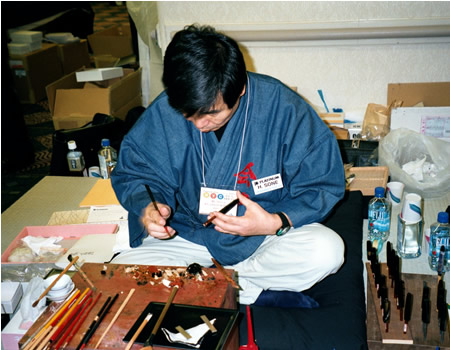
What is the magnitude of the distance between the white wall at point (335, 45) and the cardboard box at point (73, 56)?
245cm

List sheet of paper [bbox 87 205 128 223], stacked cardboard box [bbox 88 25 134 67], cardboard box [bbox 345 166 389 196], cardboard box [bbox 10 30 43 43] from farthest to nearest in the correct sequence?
stacked cardboard box [bbox 88 25 134 67] → cardboard box [bbox 10 30 43 43] → cardboard box [bbox 345 166 389 196] → sheet of paper [bbox 87 205 128 223]

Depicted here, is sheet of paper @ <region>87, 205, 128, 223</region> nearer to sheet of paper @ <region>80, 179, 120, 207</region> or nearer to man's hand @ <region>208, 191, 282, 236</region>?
sheet of paper @ <region>80, 179, 120, 207</region>

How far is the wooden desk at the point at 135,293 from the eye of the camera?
1.16 metres

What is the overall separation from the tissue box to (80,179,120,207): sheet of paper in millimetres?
630

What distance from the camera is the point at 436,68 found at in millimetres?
2711

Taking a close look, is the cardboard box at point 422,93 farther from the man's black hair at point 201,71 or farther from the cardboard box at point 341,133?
the man's black hair at point 201,71

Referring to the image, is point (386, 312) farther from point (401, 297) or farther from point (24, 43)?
point (24, 43)

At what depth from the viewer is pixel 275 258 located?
1.57m

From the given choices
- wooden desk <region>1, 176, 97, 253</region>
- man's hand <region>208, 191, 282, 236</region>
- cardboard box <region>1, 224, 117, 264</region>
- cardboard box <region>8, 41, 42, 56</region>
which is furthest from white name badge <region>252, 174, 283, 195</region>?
cardboard box <region>8, 41, 42, 56</region>

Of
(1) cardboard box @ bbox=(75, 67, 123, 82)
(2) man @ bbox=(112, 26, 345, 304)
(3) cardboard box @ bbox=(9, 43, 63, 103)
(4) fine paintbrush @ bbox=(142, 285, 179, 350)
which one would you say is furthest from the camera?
(3) cardboard box @ bbox=(9, 43, 63, 103)

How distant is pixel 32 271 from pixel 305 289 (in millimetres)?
992

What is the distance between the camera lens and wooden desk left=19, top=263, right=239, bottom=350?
1.16 meters

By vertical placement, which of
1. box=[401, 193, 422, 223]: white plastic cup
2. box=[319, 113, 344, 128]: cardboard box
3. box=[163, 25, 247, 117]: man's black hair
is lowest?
box=[401, 193, 422, 223]: white plastic cup

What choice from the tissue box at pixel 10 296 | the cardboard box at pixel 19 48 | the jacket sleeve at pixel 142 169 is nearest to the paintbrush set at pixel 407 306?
the jacket sleeve at pixel 142 169
